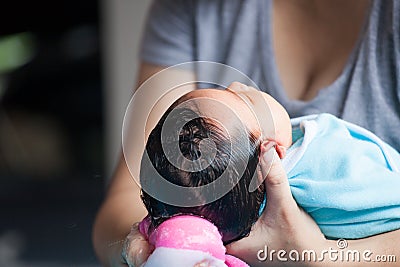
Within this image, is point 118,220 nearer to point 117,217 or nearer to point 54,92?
point 117,217

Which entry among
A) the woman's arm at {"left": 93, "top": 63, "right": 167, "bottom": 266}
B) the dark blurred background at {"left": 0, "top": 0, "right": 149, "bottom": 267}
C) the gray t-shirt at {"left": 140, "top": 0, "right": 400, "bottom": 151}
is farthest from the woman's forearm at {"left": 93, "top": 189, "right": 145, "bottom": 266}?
the dark blurred background at {"left": 0, "top": 0, "right": 149, "bottom": 267}

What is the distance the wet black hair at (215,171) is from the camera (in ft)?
1.06

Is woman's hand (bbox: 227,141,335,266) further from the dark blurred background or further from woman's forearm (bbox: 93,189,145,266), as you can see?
the dark blurred background

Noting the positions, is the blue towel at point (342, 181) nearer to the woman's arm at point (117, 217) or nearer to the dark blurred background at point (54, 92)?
the woman's arm at point (117, 217)

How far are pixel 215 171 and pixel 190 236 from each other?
1.2 inches

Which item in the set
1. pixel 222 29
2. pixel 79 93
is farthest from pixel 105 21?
pixel 222 29

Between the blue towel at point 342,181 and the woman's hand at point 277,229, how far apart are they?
0.01 metres

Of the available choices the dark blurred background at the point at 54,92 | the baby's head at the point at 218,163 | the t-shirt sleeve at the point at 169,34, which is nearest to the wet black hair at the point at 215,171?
the baby's head at the point at 218,163

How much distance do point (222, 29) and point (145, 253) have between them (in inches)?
15.0

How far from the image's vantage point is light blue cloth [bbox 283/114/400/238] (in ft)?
1.27

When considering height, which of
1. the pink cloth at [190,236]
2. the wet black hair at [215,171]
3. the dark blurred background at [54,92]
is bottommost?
the dark blurred background at [54,92]

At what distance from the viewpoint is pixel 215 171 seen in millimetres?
323

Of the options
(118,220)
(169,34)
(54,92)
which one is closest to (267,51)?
(169,34)

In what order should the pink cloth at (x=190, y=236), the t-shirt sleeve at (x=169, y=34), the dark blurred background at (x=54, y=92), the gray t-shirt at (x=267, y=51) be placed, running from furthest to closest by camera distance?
1. the dark blurred background at (x=54, y=92)
2. the t-shirt sleeve at (x=169, y=34)
3. the gray t-shirt at (x=267, y=51)
4. the pink cloth at (x=190, y=236)
